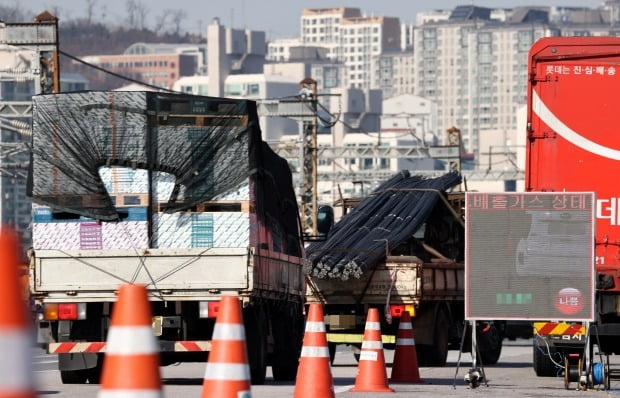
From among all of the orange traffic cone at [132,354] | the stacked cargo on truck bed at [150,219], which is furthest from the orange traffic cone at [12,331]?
the stacked cargo on truck bed at [150,219]

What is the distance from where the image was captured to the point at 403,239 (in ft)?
86.3

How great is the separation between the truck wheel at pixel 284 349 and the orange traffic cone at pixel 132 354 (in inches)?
494

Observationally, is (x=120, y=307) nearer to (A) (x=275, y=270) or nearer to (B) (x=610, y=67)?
(A) (x=275, y=270)

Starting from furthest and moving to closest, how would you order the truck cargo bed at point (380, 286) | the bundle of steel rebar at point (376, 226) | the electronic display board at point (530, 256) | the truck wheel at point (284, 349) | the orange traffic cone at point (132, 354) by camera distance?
the truck cargo bed at point (380, 286) < the bundle of steel rebar at point (376, 226) < the truck wheel at point (284, 349) < the electronic display board at point (530, 256) < the orange traffic cone at point (132, 354)

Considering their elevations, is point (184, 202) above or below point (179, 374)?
above

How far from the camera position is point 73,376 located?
18.4 m

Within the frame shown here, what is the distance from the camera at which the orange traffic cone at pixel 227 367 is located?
8.98m

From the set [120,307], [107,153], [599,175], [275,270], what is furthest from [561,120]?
[120,307]

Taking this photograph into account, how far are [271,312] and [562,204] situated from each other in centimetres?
321

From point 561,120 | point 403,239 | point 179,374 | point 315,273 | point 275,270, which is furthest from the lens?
point 403,239

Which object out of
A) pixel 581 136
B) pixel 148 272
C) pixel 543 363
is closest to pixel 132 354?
pixel 148 272

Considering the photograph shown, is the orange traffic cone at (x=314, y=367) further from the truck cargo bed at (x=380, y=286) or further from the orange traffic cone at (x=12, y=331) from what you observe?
the truck cargo bed at (x=380, y=286)

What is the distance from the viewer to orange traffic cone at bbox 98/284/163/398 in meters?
6.53

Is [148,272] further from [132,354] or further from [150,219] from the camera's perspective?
[132,354]
